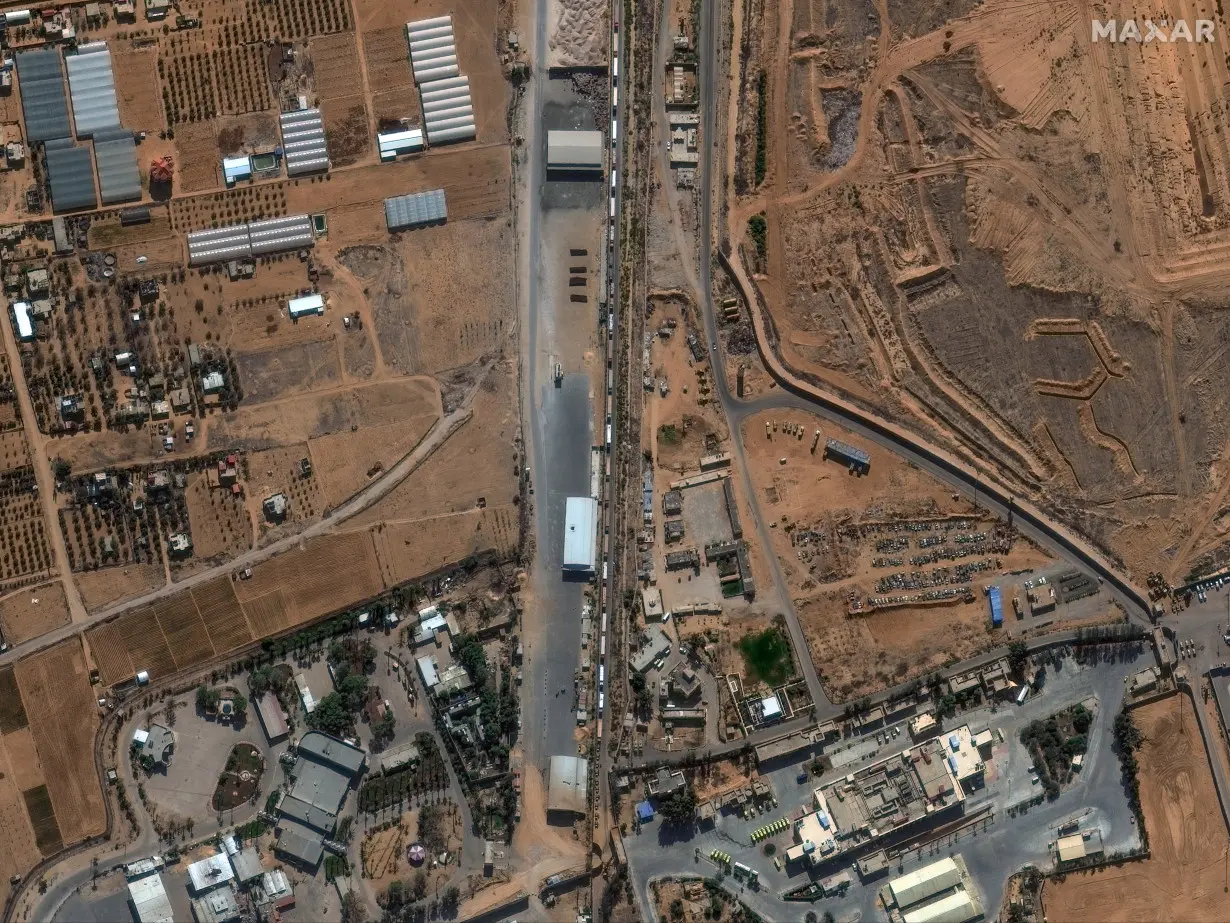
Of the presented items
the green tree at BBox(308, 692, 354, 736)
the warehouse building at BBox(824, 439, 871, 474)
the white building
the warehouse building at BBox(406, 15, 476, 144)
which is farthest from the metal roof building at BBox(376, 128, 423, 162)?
the green tree at BBox(308, 692, 354, 736)

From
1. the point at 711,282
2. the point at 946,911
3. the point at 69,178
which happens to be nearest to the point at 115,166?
the point at 69,178

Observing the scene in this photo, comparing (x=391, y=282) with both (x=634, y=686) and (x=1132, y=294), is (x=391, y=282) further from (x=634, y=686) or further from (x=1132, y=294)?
(x=1132, y=294)

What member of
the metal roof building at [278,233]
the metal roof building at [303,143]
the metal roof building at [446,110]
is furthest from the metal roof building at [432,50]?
the metal roof building at [278,233]

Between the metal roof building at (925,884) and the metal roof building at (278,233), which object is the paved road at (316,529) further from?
the metal roof building at (925,884)

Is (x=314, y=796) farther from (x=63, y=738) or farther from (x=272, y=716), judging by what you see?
(x=63, y=738)

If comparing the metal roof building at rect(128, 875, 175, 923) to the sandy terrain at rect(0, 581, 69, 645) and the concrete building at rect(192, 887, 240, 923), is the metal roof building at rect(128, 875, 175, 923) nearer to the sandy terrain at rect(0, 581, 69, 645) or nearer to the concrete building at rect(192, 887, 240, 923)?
the concrete building at rect(192, 887, 240, 923)

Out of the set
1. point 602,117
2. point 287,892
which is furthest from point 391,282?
point 287,892
